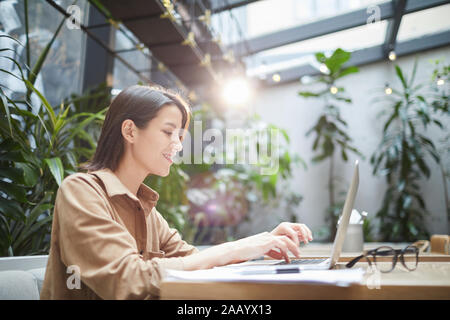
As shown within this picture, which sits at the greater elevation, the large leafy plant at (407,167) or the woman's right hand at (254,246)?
the large leafy plant at (407,167)

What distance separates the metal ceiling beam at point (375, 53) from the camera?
503 centimetres

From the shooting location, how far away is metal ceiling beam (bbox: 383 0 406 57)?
4329 millimetres

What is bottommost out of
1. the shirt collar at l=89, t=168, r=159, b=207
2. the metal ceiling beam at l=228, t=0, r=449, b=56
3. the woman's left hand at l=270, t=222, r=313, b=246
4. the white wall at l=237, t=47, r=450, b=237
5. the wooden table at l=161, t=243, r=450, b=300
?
the wooden table at l=161, t=243, r=450, b=300

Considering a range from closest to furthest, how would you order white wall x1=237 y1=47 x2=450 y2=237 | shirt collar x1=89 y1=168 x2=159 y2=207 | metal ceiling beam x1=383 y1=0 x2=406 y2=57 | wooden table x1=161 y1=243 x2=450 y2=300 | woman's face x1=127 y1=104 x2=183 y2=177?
wooden table x1=161 y1=243 x2=450 y2=300
shirt collar x1=89 y1=168 x2=159 y2=207
woman's face x1=127 y1=104 x2=183 y2=177
metal ceiling beam x1=383 y1=0 x2=406 y2=57
white wall x1=237 y1=47 x2=450 y2=237

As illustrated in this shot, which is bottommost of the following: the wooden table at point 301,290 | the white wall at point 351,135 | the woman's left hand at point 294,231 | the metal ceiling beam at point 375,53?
the wooden table at point 301,290

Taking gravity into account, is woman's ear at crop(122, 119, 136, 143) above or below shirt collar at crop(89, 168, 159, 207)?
above

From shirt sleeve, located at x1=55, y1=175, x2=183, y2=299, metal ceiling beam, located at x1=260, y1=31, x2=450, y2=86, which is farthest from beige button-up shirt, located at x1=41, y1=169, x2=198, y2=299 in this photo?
metal ceiling beam, located at x1=260, y1=31, x2=450, y2=86

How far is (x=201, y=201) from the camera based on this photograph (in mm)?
3629

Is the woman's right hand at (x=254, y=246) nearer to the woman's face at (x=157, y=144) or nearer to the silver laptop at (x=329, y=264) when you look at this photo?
the silver laptop at (x=329, y=264)

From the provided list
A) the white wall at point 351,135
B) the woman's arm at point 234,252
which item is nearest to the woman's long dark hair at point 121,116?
the woman's arm at point 234,252

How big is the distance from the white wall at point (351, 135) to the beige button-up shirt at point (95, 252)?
14.6 ft

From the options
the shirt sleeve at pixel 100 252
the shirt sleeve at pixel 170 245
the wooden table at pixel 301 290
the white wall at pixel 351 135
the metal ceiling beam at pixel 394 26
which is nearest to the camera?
the wooden table at pixel 301 290

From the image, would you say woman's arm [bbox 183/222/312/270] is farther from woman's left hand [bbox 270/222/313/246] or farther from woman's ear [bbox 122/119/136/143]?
woman's ear [bbox 122/119/136/143]
